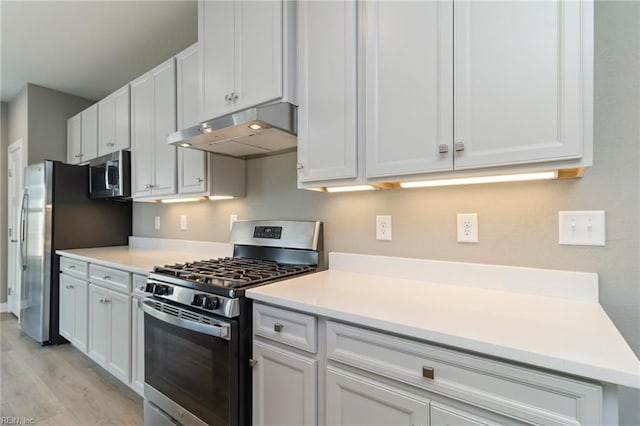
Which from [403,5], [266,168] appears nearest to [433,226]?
[403,5]

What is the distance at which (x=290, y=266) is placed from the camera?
6.20 ft

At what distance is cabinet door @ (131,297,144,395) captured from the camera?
6.59ft

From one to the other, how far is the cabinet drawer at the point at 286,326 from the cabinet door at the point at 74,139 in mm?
3448

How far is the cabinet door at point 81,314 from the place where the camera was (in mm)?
2594

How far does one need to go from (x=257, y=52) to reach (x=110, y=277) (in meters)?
1.85

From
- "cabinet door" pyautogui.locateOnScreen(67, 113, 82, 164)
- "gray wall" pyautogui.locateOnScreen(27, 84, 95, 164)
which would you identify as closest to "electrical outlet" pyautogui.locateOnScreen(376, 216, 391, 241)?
"cabinet door" pyautogui.locateOnScreen(67, 113, 82, 164)

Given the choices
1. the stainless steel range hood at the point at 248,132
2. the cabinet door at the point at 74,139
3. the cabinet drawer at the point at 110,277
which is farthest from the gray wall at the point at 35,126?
the stainless steel range hood at the point at 248,132

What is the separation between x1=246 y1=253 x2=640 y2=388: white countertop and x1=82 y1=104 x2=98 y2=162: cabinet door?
3.01 meters

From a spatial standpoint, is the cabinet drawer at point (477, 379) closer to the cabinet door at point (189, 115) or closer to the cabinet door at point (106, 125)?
the cabinet door at point (189, 115)

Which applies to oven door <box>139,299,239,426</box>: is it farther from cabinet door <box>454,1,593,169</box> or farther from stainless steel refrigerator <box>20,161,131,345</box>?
stainless steel refrigerator <box>20,161,131,345</box>

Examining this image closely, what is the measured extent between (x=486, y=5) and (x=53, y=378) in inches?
139

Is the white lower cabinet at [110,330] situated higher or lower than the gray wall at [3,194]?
lower

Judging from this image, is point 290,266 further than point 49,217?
No

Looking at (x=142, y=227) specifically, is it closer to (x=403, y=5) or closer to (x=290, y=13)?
(x=290, y=13)
